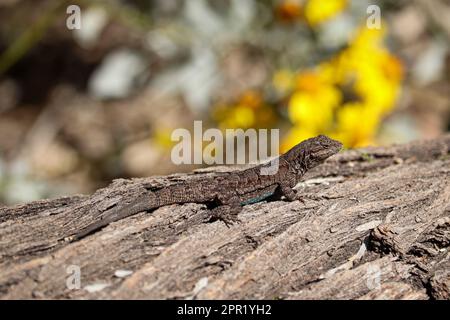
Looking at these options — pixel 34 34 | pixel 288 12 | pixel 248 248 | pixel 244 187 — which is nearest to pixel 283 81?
pixel 288 12

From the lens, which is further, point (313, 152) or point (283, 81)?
point (283, 81)

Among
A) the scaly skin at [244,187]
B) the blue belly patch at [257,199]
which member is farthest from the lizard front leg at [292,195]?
the blue belly patch at [257,199]

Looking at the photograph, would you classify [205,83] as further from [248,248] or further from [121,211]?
[248,248]

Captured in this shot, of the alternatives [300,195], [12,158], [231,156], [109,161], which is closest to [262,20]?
[231,156]

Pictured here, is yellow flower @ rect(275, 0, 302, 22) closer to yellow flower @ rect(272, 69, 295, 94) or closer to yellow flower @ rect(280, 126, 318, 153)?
yellow flower @ rect(272, 69, 295, 94)

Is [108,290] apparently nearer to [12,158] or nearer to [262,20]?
[262,20]

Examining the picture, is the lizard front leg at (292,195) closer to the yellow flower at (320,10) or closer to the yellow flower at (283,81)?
the yellow flower at (283,81)
